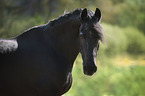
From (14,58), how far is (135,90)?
23.6 ft

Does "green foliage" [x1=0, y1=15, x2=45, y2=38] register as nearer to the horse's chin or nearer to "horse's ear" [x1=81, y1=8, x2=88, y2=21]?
"horse's ear" [x1=81, y1=8, x2=88, y2=21]

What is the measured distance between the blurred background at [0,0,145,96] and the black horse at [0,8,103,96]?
482 centimetres

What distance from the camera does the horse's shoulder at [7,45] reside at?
2936 mm

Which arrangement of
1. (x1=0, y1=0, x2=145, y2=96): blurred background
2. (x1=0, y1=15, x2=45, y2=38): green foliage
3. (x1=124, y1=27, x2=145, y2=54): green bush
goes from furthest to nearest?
(x1=124, y1=27, x2=145, y2=54): green bush
(x1=0, y1=0, x2=145, y2=96): blurred background
(x1=0, y1=15, x2=45, y2=38): green foliage

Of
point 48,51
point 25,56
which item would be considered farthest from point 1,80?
point 48,51

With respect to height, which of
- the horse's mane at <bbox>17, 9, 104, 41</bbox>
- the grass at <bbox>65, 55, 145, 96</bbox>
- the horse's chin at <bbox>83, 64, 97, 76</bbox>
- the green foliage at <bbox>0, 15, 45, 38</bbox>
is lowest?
the horse's chin at <bbox>83, 64, 97, 76</bbox>

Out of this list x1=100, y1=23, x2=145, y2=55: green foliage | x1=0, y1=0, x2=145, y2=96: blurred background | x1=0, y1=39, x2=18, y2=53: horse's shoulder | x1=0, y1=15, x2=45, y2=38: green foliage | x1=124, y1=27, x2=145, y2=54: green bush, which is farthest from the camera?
x1=124, y1=27, x2=145, y2=54: green bush

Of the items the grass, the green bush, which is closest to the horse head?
the grass

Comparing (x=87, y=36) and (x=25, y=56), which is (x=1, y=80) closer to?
(x=25, y=56)

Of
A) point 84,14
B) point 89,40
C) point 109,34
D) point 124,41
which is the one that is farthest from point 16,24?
point 89,40

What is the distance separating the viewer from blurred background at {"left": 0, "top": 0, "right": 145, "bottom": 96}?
826 cm

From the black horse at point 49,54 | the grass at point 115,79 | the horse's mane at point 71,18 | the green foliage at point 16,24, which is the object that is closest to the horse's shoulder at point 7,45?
the black horse at point 49,54

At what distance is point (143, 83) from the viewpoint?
909cm

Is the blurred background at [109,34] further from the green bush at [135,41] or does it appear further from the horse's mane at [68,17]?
the horse's mane at [68,17]
